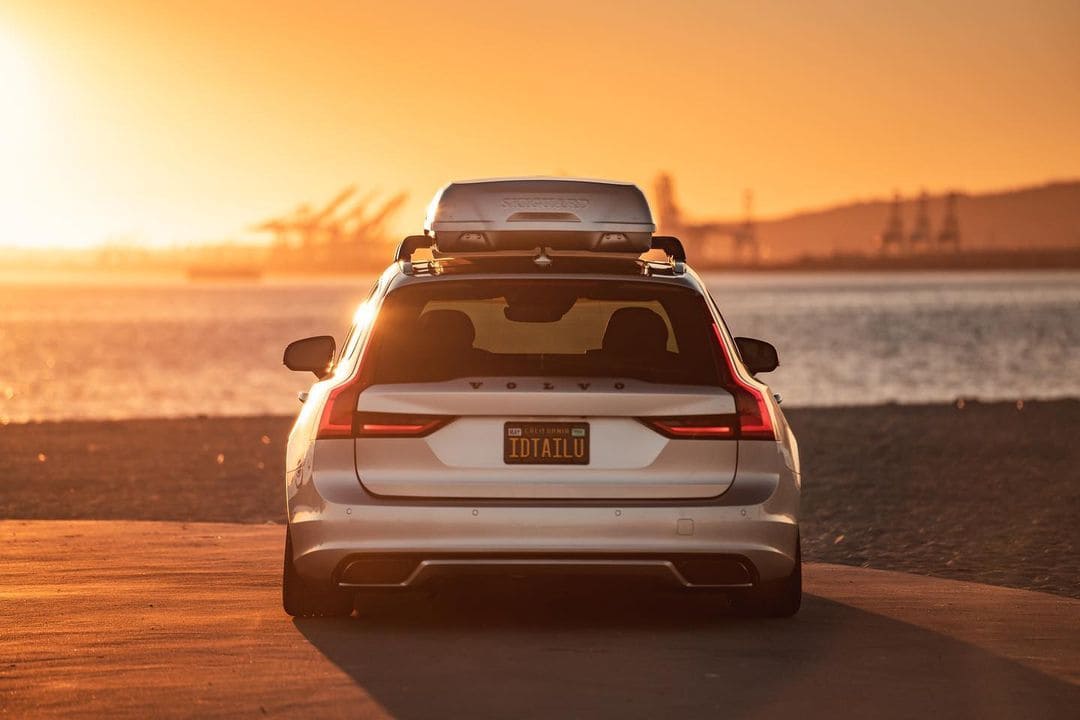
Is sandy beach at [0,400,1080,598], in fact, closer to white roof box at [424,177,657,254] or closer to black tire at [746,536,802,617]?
black tire at [746,536,802,617]

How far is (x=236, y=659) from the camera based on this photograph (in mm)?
7176

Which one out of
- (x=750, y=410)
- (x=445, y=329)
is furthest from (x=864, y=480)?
(x=445, y=329)

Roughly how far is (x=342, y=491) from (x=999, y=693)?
2591mm

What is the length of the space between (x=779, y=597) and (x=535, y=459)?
139 centimetres

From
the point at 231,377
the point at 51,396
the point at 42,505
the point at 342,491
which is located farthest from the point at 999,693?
the point at 231,377

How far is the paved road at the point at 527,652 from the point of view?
20.7 ft

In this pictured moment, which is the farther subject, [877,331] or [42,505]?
[877,331]

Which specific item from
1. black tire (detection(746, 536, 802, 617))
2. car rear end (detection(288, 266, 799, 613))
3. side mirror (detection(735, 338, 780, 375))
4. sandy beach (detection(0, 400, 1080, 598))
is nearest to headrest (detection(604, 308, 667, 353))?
car rear end (detection(288, 266, 799, 613))

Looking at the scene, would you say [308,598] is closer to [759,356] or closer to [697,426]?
[697,426]

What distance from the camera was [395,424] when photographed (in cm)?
738

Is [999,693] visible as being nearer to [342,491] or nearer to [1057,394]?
[342,491]

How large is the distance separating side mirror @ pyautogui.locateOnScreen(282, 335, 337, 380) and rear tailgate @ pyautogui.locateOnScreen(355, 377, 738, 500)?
1208mm

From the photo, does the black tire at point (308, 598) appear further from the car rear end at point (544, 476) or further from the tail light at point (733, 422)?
the tail light at point (733, 422)

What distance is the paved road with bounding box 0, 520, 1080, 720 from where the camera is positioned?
631 centimetres
